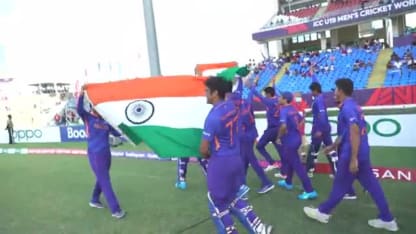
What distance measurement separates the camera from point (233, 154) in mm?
4180

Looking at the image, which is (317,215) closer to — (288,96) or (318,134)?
(288,96)

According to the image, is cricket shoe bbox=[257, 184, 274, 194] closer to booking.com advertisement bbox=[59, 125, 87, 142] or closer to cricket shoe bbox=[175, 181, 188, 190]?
cricket shoe bbox=[175, 181, 188, 190]

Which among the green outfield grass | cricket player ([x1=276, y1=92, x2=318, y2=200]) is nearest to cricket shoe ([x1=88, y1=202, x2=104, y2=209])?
the green outfield grass

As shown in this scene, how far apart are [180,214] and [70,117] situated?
19.8 metres

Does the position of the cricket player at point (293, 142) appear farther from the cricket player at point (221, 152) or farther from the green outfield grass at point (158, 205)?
the cricket player at point (221, 152)

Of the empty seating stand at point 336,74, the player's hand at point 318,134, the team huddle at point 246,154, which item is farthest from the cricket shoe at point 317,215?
the empty seating stand at point 336,74

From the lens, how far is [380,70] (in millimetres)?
25562

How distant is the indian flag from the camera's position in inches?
218

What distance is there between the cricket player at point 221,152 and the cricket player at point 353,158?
1.36m

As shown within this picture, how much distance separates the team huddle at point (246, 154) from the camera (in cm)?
412

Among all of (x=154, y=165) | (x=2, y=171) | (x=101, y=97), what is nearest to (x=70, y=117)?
(x=2, y=171)

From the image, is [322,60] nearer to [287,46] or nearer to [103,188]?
[287,46]

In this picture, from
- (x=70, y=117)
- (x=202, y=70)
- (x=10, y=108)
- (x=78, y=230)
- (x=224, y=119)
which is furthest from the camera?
(x=10, y=108)

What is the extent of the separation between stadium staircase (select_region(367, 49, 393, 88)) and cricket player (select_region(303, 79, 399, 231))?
62.9ft
